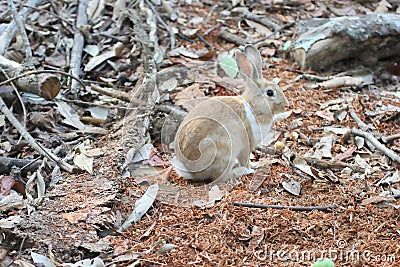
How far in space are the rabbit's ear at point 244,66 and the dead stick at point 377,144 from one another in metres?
1.00

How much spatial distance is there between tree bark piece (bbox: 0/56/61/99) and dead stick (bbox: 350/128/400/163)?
2.39 m

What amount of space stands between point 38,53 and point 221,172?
256cm

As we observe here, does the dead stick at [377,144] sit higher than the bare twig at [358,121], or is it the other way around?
the dead stick at [377,144]

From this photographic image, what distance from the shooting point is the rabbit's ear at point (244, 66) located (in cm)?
457

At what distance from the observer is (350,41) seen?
19.8ft

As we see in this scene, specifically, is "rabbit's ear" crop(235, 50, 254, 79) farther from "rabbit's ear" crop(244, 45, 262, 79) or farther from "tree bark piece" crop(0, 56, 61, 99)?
"tree bark piece" crop(0, 56, 61, 99)

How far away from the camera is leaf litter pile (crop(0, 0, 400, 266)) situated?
11.2 ft

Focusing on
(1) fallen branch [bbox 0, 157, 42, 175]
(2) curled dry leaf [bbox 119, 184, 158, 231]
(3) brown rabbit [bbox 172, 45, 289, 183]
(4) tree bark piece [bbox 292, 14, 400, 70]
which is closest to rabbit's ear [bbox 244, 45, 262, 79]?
(3) brown rabbit [bbox 172, 45, 289, 183]

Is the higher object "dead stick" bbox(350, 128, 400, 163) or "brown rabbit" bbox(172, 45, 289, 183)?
"brown rabbit" bbox(172, 45, 289, 183)

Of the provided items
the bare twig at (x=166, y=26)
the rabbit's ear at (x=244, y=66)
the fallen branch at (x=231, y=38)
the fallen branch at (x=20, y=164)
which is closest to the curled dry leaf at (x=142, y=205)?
the fallen branch at (x=20, y=164)

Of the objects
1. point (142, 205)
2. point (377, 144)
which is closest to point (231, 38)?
point (377, 144)

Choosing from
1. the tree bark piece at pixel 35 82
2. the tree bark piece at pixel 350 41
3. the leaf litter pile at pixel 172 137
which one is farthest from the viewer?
the tree bark piece at pixel 350 41

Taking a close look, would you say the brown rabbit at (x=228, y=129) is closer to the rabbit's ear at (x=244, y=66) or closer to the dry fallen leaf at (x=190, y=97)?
the rabbit's ear at (x=244, y=66)

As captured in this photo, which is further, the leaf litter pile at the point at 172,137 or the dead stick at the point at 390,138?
the dead stick at the point at 390,138
